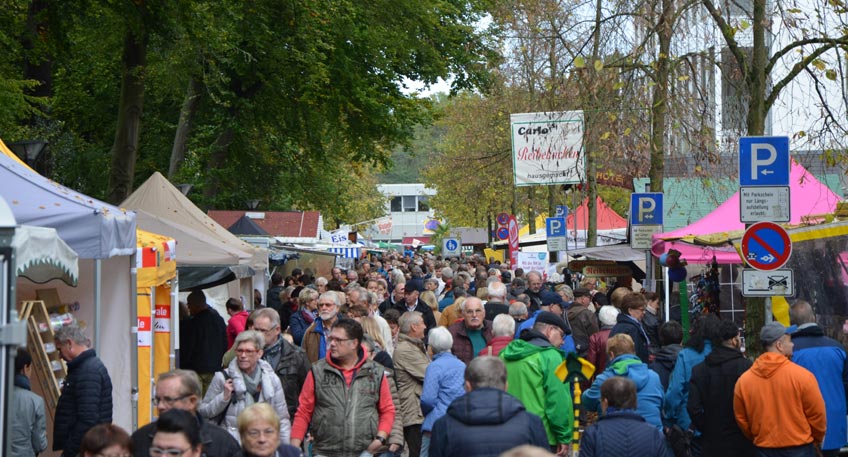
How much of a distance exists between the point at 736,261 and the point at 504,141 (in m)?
25.0

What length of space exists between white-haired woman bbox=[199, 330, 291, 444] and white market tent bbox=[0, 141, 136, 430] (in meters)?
1.50

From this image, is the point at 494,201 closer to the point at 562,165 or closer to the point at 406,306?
the point at 562,165

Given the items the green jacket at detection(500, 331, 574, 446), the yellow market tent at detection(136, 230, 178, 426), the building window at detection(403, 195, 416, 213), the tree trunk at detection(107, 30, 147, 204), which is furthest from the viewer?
the building window at detection(403, 195, 416, 213)

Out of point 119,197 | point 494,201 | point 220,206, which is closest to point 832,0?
point 119,197

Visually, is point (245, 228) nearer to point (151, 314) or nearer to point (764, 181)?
point (151, 314)

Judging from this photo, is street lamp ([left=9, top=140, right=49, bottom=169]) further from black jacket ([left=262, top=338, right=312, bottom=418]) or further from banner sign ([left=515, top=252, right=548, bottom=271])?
banner sign ([left=515, top=252, right=548, bottom=271])

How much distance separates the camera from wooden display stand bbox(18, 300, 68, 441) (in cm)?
892

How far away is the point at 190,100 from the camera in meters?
23.2

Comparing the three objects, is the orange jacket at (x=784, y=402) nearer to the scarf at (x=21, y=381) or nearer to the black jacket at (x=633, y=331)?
the black jacket at (x=633, y=331)

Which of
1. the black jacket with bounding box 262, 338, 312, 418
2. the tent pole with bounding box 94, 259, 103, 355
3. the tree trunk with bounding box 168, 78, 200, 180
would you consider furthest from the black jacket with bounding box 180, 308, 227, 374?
the tree trunk with bounding box 168, 78, 200, 180

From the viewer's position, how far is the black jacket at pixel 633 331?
11.3 m

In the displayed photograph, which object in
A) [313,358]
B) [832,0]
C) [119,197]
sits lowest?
[313,358]

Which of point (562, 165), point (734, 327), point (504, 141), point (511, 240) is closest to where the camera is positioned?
point (734, 327)

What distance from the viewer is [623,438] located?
21.8ft
